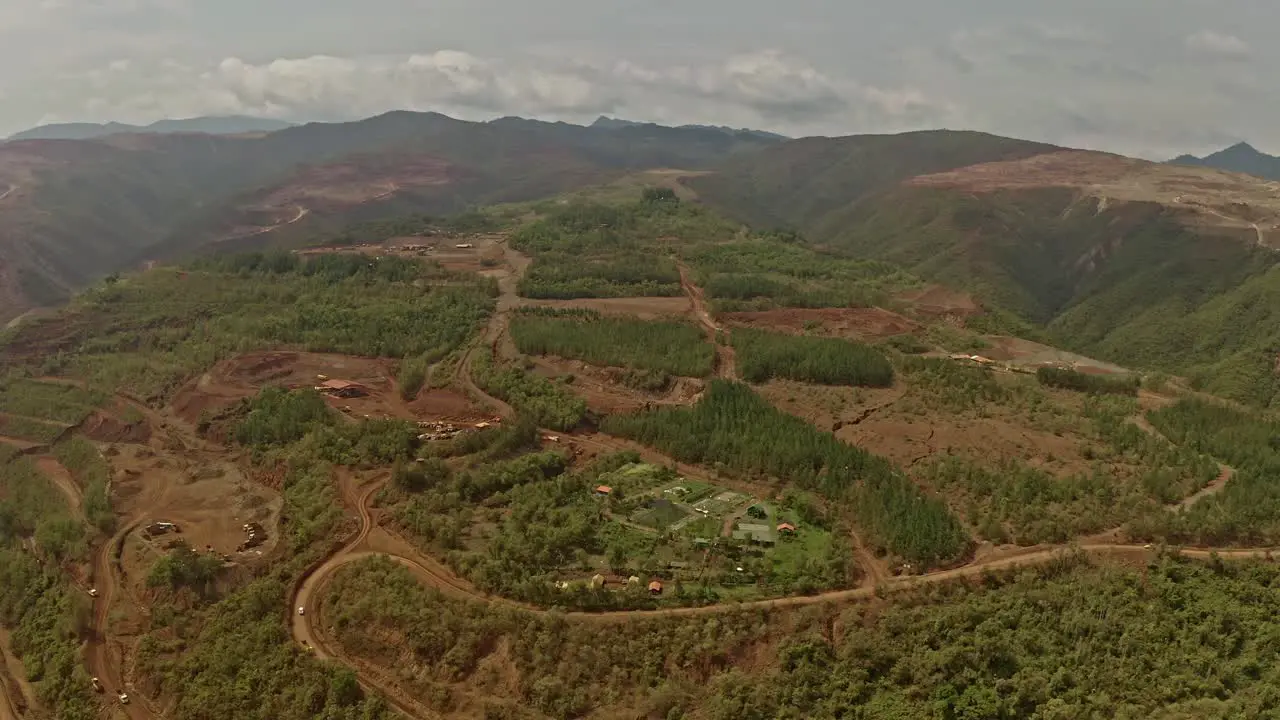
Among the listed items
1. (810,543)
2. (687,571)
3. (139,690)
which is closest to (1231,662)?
(810,543)

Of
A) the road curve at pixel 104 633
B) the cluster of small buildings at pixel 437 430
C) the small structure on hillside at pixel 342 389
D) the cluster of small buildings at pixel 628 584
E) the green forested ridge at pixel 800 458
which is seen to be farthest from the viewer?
the small structure on hillside at pixel 342 389

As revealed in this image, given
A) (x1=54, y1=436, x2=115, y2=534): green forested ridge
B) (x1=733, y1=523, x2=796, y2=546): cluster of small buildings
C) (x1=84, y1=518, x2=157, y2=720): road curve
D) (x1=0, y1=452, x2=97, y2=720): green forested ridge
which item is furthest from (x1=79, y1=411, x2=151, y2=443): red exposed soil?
(x1=733, y1=523, x2=796, y2=546): cluster of small buildings

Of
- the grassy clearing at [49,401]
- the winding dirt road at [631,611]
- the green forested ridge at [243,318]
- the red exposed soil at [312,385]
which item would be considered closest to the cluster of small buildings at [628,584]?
the winding dirt road at [631,611]

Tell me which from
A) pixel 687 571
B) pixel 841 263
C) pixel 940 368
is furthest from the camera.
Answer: pixel 841 263

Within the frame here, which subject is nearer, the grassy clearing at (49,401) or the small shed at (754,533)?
the small shed at (754,533)

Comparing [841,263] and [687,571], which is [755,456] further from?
[841,263]

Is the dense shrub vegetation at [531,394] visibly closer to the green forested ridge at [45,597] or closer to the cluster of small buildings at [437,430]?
the cluster of small buildings at [437,430]
